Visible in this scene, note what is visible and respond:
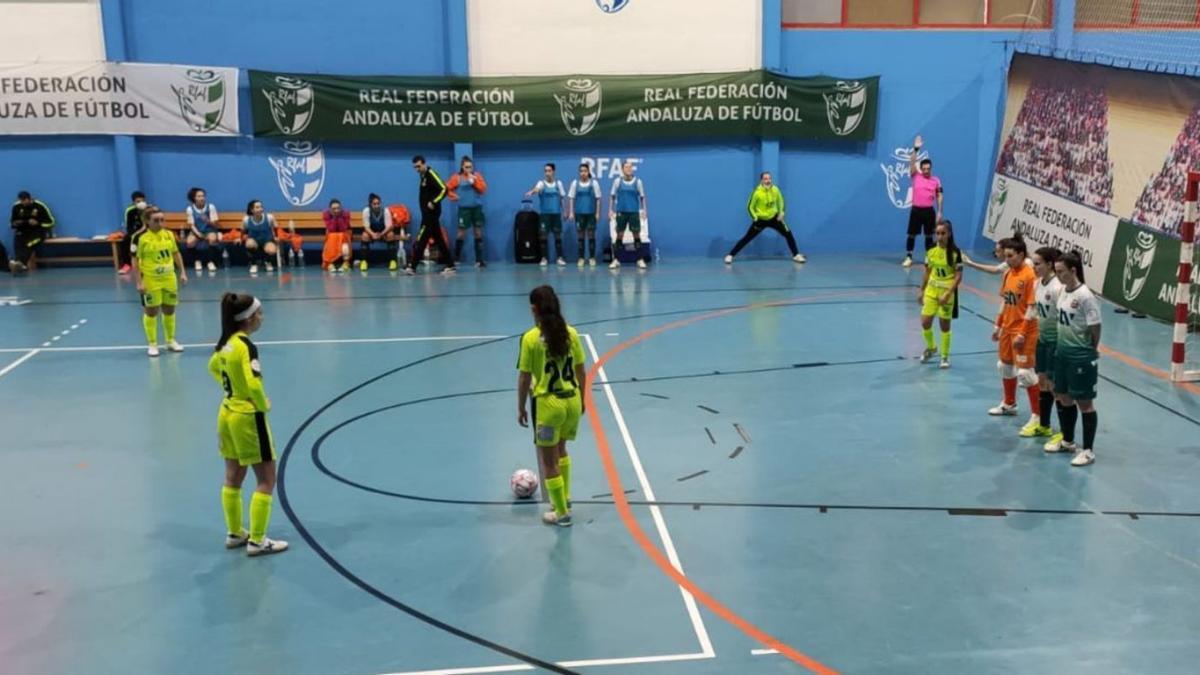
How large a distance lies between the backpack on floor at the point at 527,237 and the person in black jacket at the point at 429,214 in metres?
1.61

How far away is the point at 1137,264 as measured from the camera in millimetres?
15945

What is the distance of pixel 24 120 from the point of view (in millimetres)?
21156

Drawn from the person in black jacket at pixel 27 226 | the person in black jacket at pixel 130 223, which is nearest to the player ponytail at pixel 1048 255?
the person in black jacket at pixel 130 223

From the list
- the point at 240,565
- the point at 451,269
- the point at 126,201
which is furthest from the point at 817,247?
the point at 240,565

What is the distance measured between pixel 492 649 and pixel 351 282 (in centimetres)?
1455

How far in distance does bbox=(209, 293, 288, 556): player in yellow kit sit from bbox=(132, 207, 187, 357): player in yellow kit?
6.70 meters

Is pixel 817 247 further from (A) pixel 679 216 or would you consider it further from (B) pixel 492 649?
(B) pixel 492 649

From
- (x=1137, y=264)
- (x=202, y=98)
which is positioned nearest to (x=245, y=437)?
(x=1137, y=264)

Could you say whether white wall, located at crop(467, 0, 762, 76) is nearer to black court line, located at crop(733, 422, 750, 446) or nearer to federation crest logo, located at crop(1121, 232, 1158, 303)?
federation crest logo, located at crop(1121, 232, 1158, 303)

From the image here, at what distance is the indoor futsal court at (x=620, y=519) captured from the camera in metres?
6.16

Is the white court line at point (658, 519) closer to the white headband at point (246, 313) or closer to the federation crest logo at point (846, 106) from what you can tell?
the white headband at point (246, 313)

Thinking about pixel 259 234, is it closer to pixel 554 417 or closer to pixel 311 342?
pixel 311 342

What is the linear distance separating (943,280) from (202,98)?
52.1 ft

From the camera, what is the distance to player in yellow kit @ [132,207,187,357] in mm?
13203
